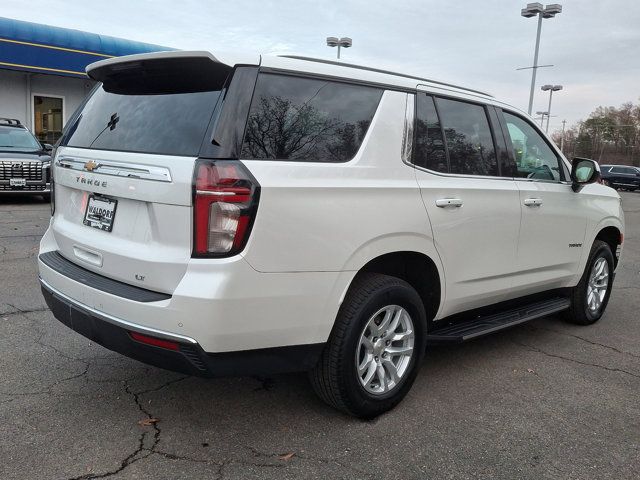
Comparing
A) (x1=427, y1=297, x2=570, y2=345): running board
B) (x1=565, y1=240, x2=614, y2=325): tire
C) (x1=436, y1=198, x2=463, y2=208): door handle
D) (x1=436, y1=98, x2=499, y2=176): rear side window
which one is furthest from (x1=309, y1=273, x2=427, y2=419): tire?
(x1=565, y1=240, x2=614, y2=325): tire

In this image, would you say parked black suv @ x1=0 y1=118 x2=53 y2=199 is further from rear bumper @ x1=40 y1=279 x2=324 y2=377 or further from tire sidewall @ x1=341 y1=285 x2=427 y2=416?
tire sidewall @ x1=341 y1=285 x2=427 y2=416

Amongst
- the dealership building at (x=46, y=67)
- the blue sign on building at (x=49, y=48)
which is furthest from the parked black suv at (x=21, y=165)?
the blue sign on building at (x=49, y=48)

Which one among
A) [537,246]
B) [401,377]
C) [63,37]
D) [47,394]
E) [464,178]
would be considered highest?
[63,37]

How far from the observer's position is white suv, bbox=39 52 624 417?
2662 mm

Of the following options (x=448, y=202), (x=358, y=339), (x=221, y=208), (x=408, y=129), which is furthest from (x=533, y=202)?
(x=221, y=208)

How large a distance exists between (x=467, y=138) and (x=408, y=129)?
71 centimetres

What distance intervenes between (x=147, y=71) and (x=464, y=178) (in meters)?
2.05

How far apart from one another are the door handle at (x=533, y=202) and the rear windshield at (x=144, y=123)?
254 cm

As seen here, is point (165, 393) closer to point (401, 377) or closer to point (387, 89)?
point (401, 377)

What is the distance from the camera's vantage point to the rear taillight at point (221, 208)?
8.59 feet

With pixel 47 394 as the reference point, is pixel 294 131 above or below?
above

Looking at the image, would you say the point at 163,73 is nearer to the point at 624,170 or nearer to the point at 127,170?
the point at 127,170

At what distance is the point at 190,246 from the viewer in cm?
266

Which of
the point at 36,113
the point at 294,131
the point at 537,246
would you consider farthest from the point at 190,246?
the point at 36,113
